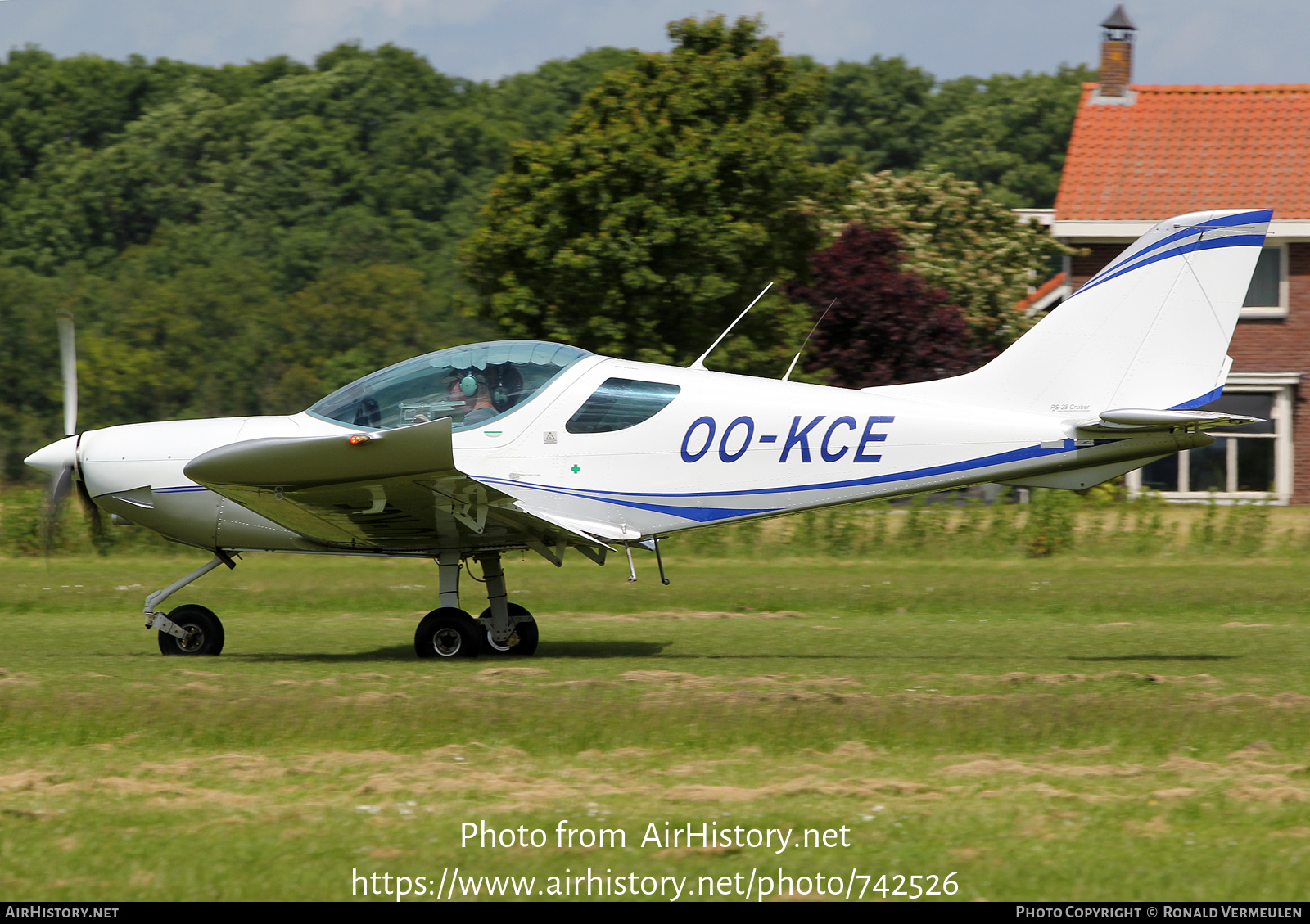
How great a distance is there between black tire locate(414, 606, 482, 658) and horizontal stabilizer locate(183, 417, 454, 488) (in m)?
1.68

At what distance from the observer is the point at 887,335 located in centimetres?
2441

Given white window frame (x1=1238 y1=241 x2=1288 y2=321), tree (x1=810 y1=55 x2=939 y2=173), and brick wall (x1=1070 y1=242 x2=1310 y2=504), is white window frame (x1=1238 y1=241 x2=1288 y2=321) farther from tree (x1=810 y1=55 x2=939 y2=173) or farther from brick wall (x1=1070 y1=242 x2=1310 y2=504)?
tree (x1=810 y1=55 x2=939 y2=173)

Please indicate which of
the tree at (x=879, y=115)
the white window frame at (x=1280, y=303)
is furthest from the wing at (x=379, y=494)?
the tree at (x=879, y=115)

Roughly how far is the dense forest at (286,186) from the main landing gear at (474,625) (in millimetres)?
17363

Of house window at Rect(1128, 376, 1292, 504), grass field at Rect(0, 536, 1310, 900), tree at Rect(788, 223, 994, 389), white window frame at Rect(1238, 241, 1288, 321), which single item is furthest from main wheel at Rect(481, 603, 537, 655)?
white window frame at Rect(1238, 241, 1288, 321)

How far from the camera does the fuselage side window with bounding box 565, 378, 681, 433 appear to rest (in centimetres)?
993

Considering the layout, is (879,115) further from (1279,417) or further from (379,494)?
(379,494)

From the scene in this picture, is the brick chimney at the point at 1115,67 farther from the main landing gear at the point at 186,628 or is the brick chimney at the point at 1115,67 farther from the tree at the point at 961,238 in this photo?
the main landing gear at the point at 186,628

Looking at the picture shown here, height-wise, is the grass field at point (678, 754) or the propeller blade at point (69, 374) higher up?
the propeller blade at point (69, 374)

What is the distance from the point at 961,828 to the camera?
18.4ft

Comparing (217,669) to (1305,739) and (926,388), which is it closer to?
(926,388)

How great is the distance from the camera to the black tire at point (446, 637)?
1001cm

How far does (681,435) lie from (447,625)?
216 cm
